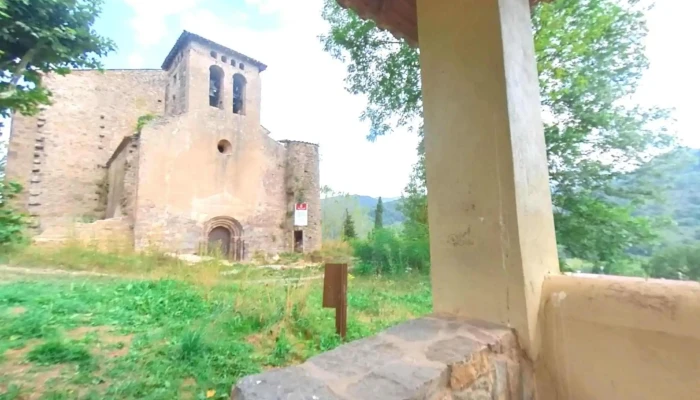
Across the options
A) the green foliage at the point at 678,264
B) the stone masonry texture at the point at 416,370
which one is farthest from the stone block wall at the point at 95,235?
the green foliage at the point at 678,264

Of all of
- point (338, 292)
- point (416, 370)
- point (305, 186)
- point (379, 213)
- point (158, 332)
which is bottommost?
point (158, 332)

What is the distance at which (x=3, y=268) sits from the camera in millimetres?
6000

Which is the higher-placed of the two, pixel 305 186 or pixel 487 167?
pixel 305 186

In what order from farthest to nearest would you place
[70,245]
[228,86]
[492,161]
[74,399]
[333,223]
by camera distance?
[333,223] → [228,86] → [70,245] → [74,399] → [492,161]

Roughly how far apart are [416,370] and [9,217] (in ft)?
22.3

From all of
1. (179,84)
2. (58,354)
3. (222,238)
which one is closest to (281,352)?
(58,354)

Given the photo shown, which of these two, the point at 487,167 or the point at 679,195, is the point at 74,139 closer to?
the point at 487,167

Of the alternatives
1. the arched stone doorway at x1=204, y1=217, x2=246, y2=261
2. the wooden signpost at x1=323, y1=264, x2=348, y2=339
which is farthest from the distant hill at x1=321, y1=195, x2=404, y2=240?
the wooden signpost at x1=323, y1=264, x2=348, y2=339

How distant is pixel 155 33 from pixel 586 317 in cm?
1469

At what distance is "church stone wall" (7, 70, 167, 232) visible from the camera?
1118 cm

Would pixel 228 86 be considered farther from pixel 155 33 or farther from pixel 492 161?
pixel 492 161

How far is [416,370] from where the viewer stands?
0.93 meters

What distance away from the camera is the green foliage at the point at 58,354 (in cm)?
235

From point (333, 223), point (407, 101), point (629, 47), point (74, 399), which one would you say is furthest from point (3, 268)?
point (333, 223)
